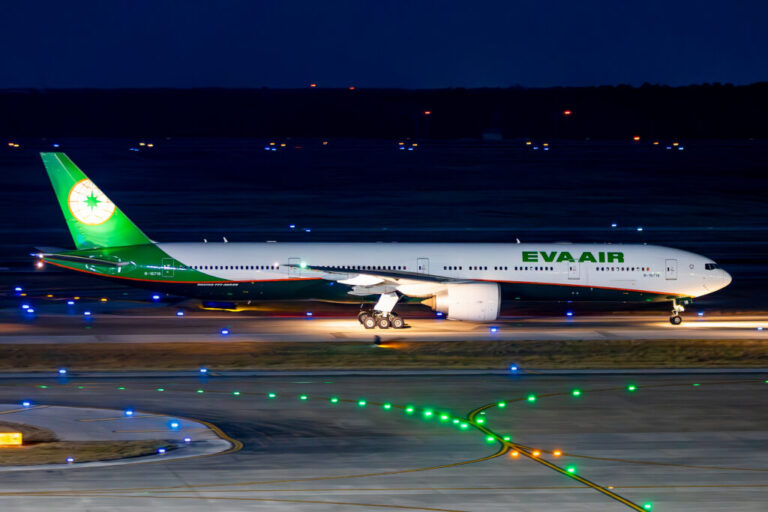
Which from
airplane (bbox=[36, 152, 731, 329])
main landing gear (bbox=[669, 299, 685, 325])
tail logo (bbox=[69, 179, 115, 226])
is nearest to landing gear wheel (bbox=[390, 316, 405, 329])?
airplane (bbox=[36, 152, 731, 329])

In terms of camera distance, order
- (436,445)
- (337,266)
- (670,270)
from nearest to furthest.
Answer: (436,445), (337,266), (670,270)

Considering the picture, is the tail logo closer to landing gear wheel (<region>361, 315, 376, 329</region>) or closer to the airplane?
the airplane

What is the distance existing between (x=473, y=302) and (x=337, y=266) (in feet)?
19.8

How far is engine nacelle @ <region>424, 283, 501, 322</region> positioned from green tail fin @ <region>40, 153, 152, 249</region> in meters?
13.1

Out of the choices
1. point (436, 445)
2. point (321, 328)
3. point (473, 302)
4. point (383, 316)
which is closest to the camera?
point (436, 445)

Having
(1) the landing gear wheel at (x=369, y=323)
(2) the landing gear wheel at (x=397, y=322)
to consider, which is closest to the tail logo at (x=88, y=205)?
(1) the landing gear wheel at (x=369, y=323)

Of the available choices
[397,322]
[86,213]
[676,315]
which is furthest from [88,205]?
[676,315]

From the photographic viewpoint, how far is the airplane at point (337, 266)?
41719mm

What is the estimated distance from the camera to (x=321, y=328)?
39875 millimetres

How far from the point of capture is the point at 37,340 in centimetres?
3616

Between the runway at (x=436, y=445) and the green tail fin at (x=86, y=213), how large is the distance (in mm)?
12680

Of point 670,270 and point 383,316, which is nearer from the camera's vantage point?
point 383,316

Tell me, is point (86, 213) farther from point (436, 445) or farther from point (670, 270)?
point (670, 270)

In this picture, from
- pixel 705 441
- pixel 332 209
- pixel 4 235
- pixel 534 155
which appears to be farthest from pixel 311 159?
pixel 705 441
